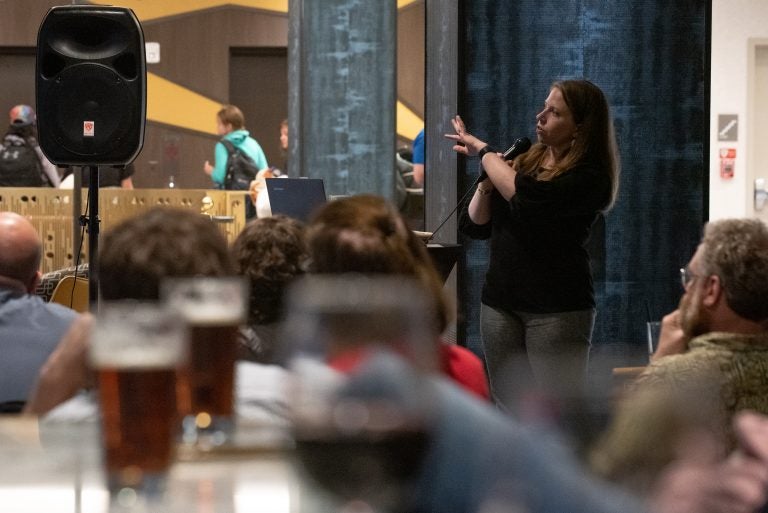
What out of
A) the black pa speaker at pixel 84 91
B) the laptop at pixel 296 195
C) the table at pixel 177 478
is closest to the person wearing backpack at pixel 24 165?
the black pa speaker at pixel 84 91

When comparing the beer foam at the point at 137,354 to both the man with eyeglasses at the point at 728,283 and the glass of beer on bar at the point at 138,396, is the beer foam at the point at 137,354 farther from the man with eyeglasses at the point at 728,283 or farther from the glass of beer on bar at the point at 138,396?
the man with eyeglasses at the point at 728,283

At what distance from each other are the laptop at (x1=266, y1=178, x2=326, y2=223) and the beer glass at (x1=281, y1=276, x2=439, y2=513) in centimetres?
326

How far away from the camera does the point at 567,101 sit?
11.3ft

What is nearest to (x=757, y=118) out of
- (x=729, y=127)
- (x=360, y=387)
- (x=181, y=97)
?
(x=729, y=127)

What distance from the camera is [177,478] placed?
0.99 m

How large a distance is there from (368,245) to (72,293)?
3.92 meters

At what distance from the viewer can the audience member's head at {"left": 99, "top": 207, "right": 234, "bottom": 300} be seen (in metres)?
1.33

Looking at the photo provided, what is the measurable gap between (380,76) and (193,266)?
146 inches

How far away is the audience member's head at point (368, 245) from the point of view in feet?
4.51

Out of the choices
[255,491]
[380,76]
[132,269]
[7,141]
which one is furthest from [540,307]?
[7,141]

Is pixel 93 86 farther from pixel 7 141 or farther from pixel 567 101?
pixel 7 141

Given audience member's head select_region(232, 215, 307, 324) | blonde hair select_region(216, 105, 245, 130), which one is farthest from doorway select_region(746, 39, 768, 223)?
audience member's head select_region(232, 215, 307, 324)

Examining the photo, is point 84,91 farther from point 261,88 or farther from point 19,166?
point 261,88

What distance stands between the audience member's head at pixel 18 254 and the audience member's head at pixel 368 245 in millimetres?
1161
